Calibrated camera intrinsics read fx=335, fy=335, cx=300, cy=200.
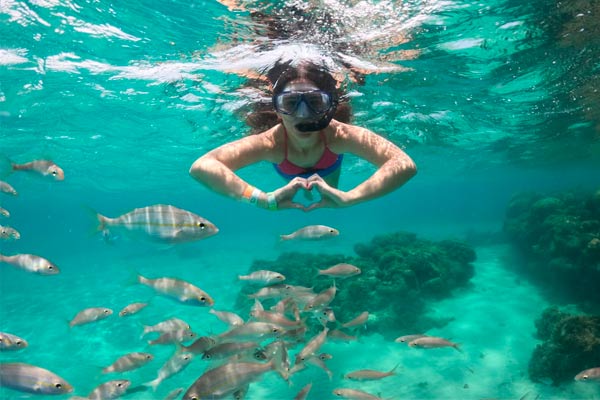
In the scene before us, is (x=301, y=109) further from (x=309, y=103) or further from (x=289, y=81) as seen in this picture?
(x=289, y=81)

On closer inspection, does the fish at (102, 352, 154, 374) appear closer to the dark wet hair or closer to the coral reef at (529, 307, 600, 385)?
the dark wet hair

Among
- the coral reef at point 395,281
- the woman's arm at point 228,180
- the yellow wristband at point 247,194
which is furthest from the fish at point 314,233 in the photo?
the coral reef at point 395,281

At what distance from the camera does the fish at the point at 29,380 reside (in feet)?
14.5

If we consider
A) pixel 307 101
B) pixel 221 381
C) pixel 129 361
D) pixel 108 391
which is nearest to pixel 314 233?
pixel 307 101

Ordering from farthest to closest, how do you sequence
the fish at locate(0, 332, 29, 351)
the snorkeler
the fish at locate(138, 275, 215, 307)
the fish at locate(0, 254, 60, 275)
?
the fish at locate(0, 254, 60, 275) → the fish at locate(0, 332, 29, 351) → the fish at locate(138, 275, 215, 307) → the snorkeler

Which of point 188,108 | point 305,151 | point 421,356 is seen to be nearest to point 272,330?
point 305,151

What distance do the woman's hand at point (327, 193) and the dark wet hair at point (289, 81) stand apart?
175 centimetres

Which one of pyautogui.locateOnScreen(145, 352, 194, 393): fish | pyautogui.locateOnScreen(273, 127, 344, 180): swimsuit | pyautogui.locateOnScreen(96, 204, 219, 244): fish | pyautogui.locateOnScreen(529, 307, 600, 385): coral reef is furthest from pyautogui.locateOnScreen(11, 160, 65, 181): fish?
pyautogui.locateOnScreen(529, 307, 600, 385): coral reef

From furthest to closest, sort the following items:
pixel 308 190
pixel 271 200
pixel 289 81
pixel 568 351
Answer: pixel 568 351
pixel 289 81
pixel 271 200
pixel 308 190

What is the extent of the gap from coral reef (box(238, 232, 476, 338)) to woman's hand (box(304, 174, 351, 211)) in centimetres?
883

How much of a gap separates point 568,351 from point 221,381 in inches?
360

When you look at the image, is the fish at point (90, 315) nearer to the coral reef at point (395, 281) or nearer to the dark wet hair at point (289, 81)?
the dark wet hair at point (289, 81)

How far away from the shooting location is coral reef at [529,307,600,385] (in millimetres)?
8297

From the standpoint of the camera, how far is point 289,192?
3.83 metres
